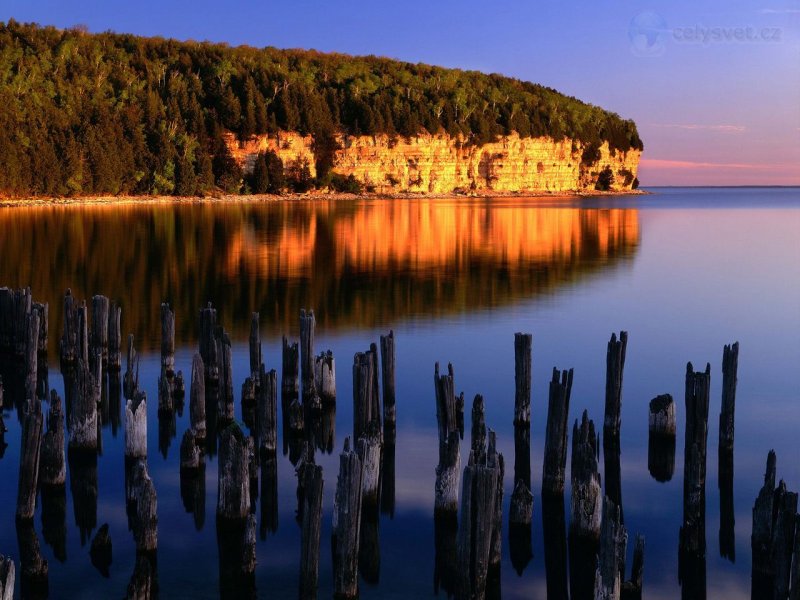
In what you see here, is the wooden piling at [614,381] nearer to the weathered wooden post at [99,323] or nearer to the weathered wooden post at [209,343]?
the weathered wooden post at [209,343]

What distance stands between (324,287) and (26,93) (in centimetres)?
7918

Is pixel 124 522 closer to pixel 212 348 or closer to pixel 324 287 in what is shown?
pixel 212 348

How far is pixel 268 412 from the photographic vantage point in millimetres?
12258

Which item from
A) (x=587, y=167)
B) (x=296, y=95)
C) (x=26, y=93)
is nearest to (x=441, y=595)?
(x=26, y=93)

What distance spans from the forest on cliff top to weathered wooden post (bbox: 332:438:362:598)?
260ft

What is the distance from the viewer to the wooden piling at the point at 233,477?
9.62m

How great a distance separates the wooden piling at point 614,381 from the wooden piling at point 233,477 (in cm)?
538

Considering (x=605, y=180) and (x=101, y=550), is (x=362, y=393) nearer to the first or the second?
(x=101, y=550)

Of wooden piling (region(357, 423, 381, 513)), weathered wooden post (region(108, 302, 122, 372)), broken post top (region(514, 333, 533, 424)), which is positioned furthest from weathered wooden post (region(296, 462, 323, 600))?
weathered wooden post (region(108, 302, 122, 372))

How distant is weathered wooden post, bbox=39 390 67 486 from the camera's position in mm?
10867

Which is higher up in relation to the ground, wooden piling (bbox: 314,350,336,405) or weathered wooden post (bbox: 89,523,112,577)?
wooden piling (bbox: 314,350,336,405)

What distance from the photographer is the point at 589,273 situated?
39.8 meters

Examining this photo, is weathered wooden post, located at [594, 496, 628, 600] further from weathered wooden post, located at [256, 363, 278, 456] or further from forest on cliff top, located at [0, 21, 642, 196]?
forest on cliff top, located at [0, 21, 642, 196]

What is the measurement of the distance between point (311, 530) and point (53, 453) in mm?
4281
